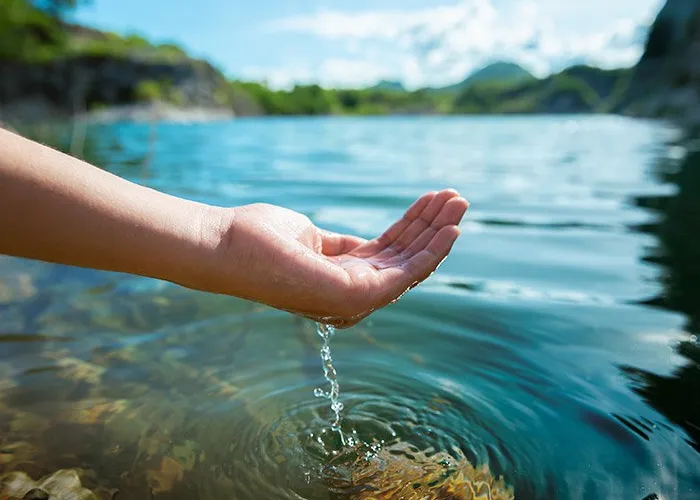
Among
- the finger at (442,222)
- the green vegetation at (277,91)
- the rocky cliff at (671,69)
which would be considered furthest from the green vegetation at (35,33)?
the finger at (442,222)

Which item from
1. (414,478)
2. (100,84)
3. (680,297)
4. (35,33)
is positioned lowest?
(414,478)

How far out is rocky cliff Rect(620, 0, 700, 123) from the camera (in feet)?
153

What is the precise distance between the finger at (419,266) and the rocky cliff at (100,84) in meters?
58.6

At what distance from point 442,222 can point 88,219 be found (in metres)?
1.52

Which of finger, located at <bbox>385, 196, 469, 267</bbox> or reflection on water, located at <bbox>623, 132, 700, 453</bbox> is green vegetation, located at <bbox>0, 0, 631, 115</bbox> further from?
finger, located at <bbox>385, 196, 469, 267</bbox>

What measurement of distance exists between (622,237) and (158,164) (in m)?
11.8

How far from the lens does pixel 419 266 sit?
2391 millimetres

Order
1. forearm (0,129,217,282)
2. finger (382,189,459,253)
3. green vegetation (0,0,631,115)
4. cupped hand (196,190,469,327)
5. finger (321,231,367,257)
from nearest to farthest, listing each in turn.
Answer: forearm (0,129,217,282) → cupped hand (196,190,469,327) → finger (382,189,459,253) → finger (321,231,367,257) → green vegetation (0,0,631,115)

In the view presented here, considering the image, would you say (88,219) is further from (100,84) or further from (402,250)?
(100,84)

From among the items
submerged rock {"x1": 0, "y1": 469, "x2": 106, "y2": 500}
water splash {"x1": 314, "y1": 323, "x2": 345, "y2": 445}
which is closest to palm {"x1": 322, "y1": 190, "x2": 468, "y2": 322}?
water splash {"x1": 314, "y1": 323, "x2": 345, "y2": 445}

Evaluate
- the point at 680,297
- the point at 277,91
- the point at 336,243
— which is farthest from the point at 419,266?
the point at 277,91

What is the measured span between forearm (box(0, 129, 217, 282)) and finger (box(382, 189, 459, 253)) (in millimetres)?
1012

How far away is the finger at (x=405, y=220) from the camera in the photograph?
2.77 meters

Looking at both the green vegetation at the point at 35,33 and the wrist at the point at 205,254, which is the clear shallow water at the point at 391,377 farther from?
the green vegetation at the point at 35,33
